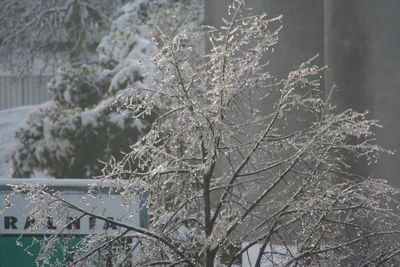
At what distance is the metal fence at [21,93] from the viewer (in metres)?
26.7

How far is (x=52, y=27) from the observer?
2333cm

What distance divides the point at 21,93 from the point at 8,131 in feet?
29.2

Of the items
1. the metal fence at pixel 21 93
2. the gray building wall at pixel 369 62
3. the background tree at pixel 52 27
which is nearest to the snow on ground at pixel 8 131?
the background tree at pixel 52 27

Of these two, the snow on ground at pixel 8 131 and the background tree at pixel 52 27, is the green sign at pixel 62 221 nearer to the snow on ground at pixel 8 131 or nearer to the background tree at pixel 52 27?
the snow on ground at pixel 8 131

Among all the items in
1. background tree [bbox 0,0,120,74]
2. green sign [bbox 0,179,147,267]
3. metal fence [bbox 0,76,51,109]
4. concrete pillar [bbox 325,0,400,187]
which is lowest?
green sign [bbox 0,179,147,267]

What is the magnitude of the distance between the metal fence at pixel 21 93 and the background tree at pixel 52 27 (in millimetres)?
2388

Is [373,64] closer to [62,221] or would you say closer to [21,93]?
[62,221]

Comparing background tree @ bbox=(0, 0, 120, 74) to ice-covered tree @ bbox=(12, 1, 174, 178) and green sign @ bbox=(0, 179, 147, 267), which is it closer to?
ice-covered tree @ bbox=(12, 1, 174, 178)

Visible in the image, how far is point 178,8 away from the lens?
16.6m

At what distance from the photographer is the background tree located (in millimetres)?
22875

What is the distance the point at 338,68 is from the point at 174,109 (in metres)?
3.86

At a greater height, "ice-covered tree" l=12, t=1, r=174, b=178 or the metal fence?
the metal fence

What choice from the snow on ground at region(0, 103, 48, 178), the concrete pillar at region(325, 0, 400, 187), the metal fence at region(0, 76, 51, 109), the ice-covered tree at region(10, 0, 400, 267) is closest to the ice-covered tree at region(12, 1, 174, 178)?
the snow on ground at region(0, 103, 48, 178)

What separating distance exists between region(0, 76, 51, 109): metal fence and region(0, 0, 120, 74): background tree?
7.84ft
